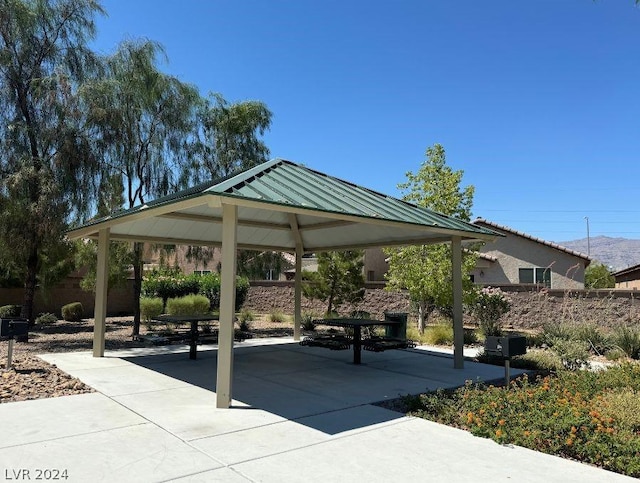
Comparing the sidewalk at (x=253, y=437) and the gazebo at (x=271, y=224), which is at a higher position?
the gazebo at (x=271, y=224)

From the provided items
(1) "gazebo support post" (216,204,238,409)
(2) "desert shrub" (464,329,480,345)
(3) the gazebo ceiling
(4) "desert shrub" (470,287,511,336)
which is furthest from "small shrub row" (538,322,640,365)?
(1) "gazebo support post" (216,204,238,409)

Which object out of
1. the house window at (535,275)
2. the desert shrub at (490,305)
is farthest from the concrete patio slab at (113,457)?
the house window at (535,275)

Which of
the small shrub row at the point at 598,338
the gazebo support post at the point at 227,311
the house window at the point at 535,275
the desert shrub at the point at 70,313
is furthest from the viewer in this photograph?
the house window at the point at 535,275

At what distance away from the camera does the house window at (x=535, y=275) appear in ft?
88.0

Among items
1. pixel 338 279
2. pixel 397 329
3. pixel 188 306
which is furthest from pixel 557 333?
pixel 188 306

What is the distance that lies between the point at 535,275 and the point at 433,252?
1308 centimetres

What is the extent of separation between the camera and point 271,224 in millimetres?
13680

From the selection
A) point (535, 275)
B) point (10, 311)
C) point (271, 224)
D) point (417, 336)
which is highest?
point (271, 224)

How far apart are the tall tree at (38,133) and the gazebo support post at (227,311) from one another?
852 centimetres

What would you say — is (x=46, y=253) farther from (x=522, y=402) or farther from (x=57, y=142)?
(x=522, y=402)

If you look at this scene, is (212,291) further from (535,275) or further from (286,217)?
(535,275)

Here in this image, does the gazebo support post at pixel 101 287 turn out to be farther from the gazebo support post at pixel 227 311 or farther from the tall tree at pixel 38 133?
the gazebo support post at pixel 227 311

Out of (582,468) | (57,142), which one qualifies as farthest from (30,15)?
(582,468)

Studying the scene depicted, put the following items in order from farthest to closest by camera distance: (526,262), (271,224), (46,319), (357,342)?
(526,262)
(46,319)
(271,224)
(357,342)
